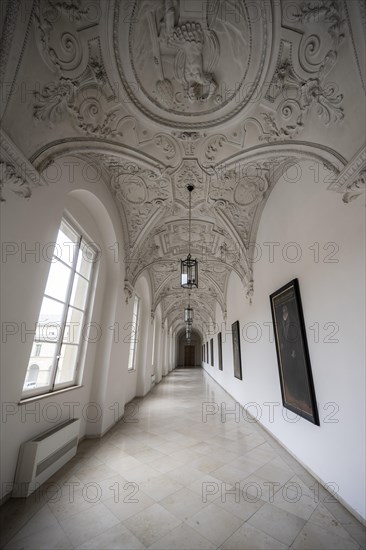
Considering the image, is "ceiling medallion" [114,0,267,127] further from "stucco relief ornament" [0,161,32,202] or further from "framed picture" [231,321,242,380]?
"framed picture" [231,321,242,380]

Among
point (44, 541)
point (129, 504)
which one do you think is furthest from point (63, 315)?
point (129, 504)

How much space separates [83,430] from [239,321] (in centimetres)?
478

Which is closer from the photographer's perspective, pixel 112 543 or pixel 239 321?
pixel 112 543

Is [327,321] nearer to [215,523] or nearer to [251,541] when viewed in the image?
[251,541]

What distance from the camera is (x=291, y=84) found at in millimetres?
2404

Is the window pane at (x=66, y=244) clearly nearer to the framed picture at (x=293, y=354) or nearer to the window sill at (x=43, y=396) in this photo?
the window sill at (x=43, y=396)

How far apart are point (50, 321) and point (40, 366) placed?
0.63 metres

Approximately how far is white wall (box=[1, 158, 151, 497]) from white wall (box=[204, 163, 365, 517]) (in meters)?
3.36

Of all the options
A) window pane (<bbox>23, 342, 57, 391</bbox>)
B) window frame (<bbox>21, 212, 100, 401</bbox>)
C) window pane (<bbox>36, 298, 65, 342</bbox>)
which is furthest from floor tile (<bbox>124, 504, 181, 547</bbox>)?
window pane (<bbox>36, 298, 65, 342</bbox>)

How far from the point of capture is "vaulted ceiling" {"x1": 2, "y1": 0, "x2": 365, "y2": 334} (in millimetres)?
1938

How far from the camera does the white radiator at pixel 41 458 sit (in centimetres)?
245

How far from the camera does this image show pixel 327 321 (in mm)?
2734

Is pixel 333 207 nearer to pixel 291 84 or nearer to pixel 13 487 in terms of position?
pixel 291 84

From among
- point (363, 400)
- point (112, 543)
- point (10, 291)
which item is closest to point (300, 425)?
point (363, 400)
